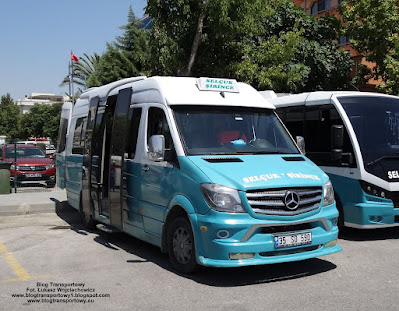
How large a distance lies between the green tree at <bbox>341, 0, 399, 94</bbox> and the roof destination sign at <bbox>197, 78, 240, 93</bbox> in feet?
45.2

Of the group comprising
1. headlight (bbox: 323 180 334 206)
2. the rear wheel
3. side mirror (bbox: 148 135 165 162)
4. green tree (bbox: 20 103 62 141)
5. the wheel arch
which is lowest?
the rear wheel

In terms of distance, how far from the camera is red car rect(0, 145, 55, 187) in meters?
17.0

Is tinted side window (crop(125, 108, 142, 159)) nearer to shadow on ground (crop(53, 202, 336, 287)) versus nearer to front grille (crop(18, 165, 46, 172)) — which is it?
shadow on ground (crop(53, 202, 336, 287))

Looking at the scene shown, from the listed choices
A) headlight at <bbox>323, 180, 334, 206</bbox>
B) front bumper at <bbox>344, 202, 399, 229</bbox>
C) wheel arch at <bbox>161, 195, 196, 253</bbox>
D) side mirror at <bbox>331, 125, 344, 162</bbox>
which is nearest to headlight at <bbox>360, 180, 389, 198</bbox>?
front bumper at <bbox>344, 202, 399, 229</bbox>

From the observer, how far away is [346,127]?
322 inches

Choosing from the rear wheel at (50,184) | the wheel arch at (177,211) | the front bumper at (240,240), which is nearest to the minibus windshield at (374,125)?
the front bumper at (240,240)

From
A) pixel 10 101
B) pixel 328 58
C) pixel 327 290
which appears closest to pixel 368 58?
pixel 328 58

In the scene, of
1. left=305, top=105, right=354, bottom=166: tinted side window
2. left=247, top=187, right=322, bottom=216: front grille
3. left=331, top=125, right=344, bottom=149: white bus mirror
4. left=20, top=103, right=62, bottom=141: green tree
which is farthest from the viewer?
left=20, top=103, right=62, bottom=141: green tree

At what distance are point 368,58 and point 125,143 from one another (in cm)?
1702

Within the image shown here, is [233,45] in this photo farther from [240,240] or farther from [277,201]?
[240,240]

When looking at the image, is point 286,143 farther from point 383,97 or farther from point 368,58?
point 368,58

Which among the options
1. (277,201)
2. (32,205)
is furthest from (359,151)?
(32,205)

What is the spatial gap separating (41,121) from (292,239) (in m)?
76.7

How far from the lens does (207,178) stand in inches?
215
